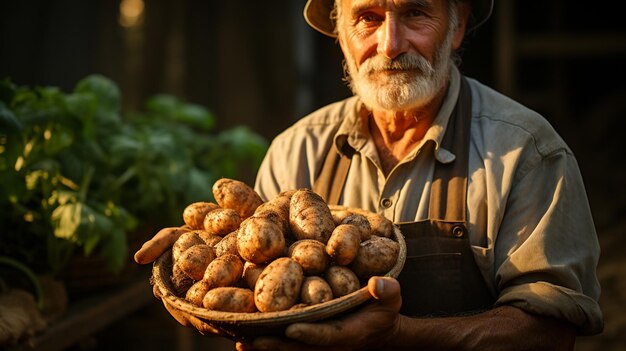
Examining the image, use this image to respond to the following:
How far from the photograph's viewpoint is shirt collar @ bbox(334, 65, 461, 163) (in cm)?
278

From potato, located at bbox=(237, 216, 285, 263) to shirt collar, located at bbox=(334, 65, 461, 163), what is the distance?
846 mm

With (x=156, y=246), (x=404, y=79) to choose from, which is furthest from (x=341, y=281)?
(x=404, y=79)

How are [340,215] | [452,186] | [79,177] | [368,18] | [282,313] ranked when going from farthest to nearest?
[79,177], [368,18], [452,186], [340,215], [282,313]

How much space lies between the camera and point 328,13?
3.33 metres

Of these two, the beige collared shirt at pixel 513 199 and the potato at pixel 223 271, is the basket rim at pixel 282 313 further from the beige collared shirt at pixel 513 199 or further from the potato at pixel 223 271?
the beige collared shirt at pixel 513 199

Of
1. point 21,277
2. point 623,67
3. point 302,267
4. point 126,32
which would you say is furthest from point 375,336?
point 623,67

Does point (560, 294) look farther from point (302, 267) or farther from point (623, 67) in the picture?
point (623, 67)

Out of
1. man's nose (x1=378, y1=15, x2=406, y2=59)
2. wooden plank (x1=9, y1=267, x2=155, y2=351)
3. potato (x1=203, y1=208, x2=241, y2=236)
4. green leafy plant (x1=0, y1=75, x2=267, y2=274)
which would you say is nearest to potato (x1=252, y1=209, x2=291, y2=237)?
potato (x1=203, y1=208, x2=241, y2=236)

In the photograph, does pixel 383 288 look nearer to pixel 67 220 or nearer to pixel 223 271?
pixel 223 271

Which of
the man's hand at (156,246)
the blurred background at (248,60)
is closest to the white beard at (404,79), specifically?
the man's hand at (156,246)

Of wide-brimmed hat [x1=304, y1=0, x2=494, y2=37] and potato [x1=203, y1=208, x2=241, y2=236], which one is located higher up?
wide-brimmed hat [x1=304, y1=0, x2=494, y2=37]

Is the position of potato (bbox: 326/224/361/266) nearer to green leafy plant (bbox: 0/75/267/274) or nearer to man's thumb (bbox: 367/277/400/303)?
man's thumb (bbox: 367/277/400/303)

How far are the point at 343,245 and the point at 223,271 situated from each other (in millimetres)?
400

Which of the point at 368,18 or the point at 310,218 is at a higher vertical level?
the point at 368,18
